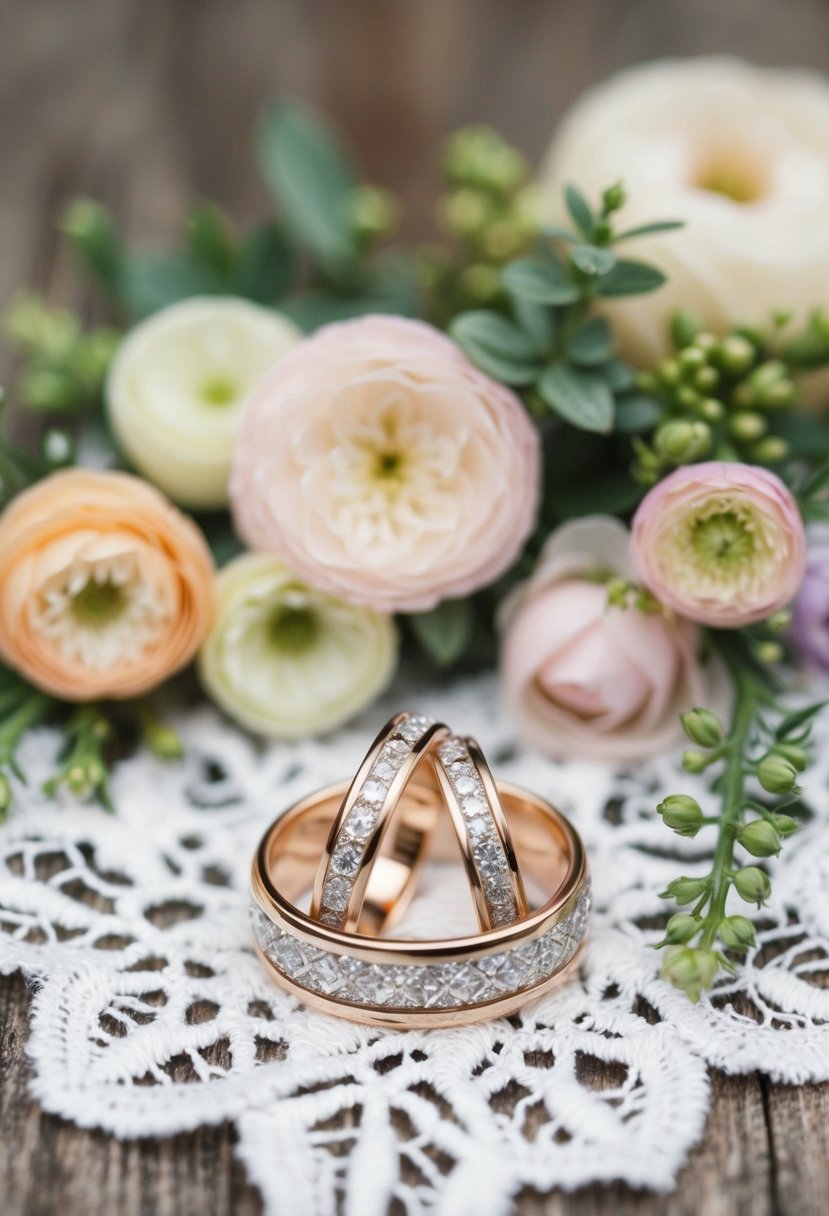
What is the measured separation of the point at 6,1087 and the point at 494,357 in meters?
0.48

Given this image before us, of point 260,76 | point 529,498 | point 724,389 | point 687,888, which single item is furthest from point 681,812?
point 260,76

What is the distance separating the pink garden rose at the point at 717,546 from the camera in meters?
0.63

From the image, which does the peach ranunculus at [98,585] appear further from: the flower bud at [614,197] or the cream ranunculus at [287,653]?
the flower bud at [614,197]

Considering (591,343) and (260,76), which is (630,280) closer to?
(591,343)

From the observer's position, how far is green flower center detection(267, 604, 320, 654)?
2.59ft

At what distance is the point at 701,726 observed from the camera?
583 millimetres

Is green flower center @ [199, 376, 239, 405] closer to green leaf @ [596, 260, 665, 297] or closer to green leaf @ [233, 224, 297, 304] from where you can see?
green leaf @ [233, 224, 297, 304]

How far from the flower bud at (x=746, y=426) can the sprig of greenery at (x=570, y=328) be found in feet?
0.20

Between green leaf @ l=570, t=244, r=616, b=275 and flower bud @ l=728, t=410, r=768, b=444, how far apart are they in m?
0.13

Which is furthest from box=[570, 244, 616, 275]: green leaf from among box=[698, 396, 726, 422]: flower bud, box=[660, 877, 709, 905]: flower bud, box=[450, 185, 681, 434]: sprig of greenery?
box=[660, 877, 709, 905]: flower bud

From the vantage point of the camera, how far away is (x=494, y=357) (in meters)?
0.72

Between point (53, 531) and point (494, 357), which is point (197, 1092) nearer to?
point (53, 531)

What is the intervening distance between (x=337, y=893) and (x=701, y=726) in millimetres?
200

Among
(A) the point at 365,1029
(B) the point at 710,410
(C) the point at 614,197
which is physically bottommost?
(A) the point at 365,1029
